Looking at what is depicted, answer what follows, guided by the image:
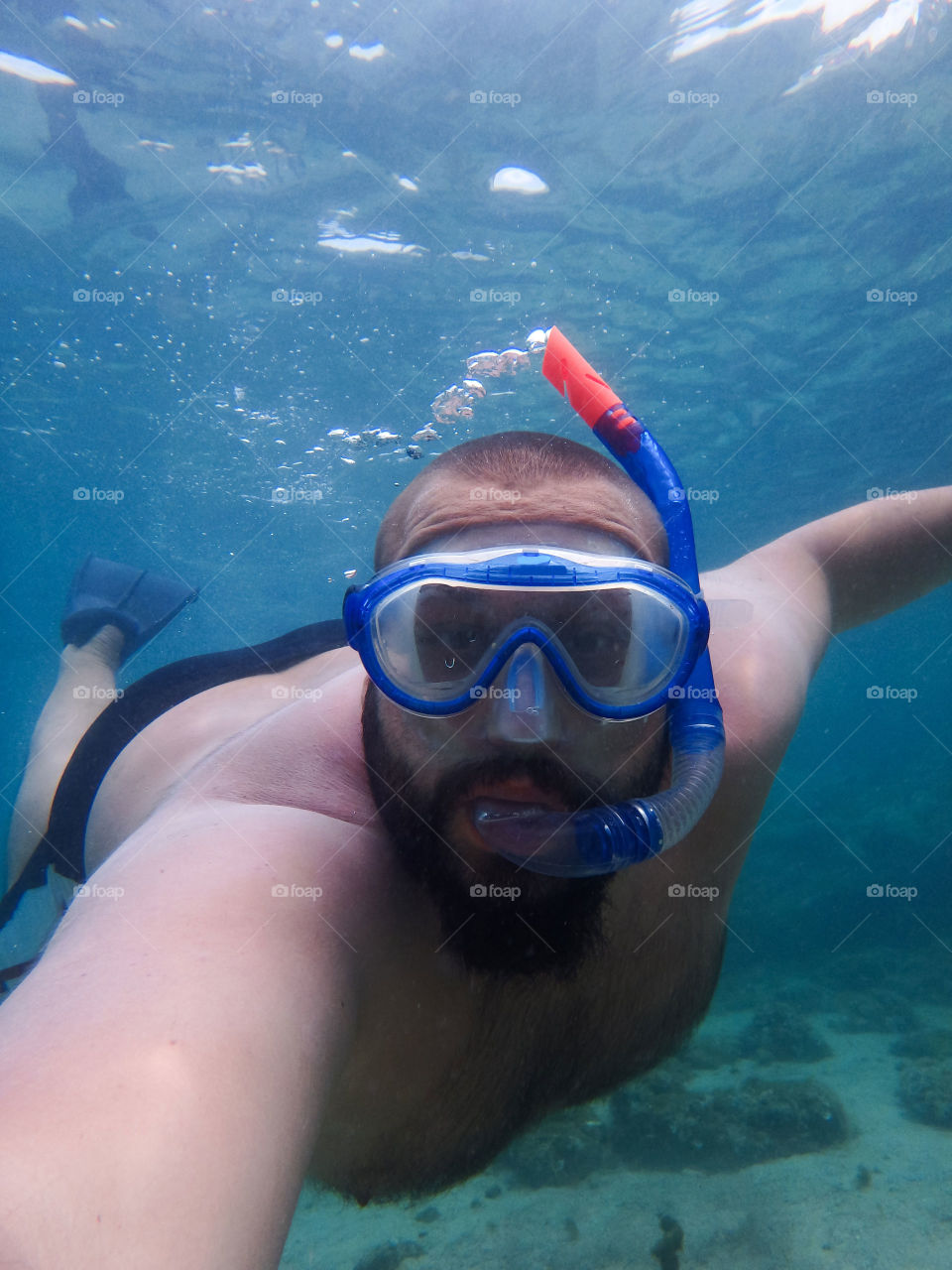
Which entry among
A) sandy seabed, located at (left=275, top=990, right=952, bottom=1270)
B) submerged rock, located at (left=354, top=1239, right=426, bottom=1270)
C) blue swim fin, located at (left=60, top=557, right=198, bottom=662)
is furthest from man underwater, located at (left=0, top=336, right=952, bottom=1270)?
submerged rock, located at (left=354, top=1239, right=426, bottom=1270)

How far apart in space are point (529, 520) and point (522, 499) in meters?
0.12

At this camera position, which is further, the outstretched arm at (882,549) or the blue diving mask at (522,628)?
the outstretched arm at (882,549)

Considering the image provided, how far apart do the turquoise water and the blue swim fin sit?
6.24 meters

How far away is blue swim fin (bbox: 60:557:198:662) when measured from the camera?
7910 mm

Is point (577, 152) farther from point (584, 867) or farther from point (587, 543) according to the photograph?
point (584, 867)

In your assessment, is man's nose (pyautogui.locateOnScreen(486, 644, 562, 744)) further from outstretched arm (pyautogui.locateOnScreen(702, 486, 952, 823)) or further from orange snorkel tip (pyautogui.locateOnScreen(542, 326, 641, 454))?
outstretched arm (pyautogui.locateOnScreen(702, 486, 952, 823))

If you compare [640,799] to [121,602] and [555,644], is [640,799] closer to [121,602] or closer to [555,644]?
[555,644]

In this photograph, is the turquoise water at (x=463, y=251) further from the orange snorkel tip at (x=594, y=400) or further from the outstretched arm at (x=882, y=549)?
the outstretched arm at (x=882, y=549)

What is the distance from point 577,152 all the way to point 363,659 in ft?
35.3

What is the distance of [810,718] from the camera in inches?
3209

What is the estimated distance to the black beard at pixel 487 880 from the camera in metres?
2.29

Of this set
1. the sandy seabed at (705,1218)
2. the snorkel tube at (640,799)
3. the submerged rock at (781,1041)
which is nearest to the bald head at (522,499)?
the snorkel tube at (640,799)

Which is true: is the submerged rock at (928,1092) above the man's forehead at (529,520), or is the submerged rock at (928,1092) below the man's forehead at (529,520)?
below

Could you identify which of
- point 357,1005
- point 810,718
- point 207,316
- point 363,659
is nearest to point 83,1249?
point 357,1005
